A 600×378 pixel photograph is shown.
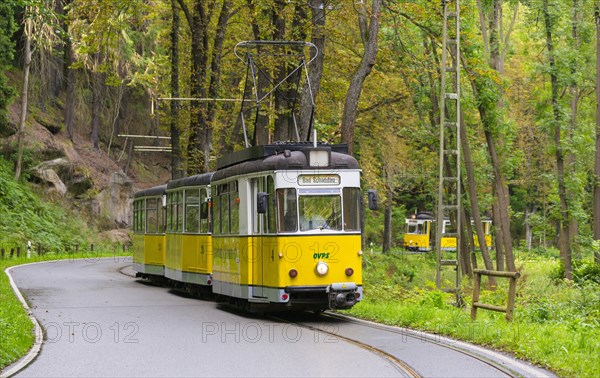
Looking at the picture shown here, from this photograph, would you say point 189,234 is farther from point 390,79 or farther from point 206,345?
point 390,79

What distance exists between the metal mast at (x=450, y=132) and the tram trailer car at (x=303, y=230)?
17.0 feet

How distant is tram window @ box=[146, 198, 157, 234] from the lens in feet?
105

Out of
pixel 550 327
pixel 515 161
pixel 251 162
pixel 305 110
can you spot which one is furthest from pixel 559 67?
pixel 550 327

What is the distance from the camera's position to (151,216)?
32.6m

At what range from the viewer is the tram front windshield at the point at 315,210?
1908 cm

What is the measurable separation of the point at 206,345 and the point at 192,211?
12077 mm

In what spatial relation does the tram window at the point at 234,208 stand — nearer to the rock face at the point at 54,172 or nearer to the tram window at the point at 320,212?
the tram window at the point at 320,212

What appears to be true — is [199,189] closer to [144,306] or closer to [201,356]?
[144,306]

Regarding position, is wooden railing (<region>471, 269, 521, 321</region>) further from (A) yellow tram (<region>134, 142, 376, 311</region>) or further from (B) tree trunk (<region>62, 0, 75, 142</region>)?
(B) tree trunk (<region>62, 0, 75, 142</region>)

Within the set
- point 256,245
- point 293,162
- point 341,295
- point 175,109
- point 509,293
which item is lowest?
point 341,295

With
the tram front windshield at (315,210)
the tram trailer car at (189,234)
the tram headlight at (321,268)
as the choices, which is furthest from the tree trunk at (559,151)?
the tram headlight at (321,268)

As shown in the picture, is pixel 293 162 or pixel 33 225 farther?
pixel 33 225

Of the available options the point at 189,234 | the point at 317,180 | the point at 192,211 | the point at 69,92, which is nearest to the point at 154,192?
the point at 192,211

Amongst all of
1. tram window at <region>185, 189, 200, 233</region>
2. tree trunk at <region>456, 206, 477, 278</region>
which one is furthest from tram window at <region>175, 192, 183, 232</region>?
tree trunk at <region>456, 206, 477, 278</region>
